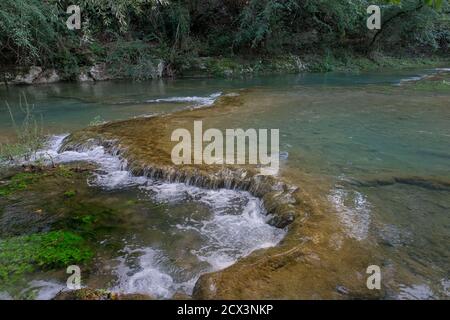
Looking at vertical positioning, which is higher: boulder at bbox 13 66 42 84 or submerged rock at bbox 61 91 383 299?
boulder at bbox 13 66 42 84

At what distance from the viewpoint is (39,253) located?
421 cm

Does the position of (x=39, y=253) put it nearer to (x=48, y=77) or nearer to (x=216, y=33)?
(x=48, y=77)

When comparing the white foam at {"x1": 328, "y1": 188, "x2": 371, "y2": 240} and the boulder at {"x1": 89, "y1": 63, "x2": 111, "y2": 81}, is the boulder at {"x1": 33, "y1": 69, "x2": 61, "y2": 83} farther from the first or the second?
the white foam at {"x1": 328, "y1": 188, "x2": 371, "y2": 240}

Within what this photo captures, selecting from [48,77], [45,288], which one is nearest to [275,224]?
[45,288]

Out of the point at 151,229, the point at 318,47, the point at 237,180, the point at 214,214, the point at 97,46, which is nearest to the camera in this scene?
the point at 151,229

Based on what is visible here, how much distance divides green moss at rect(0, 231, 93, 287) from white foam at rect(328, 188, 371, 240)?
8.77 feet

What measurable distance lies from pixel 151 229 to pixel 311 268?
1.98 meters

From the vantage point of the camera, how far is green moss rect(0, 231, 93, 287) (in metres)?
3.98

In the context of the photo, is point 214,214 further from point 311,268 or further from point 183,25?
point 183,25

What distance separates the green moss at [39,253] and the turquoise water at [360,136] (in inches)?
110

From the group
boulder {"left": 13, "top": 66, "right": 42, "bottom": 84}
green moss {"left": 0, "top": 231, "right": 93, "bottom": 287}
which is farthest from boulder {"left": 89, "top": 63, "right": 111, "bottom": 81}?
green moss {"left": 0, "top": 231, "right": 93, "bottom": 287}

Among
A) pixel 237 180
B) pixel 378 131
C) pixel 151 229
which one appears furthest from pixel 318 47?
pixel 151 229
